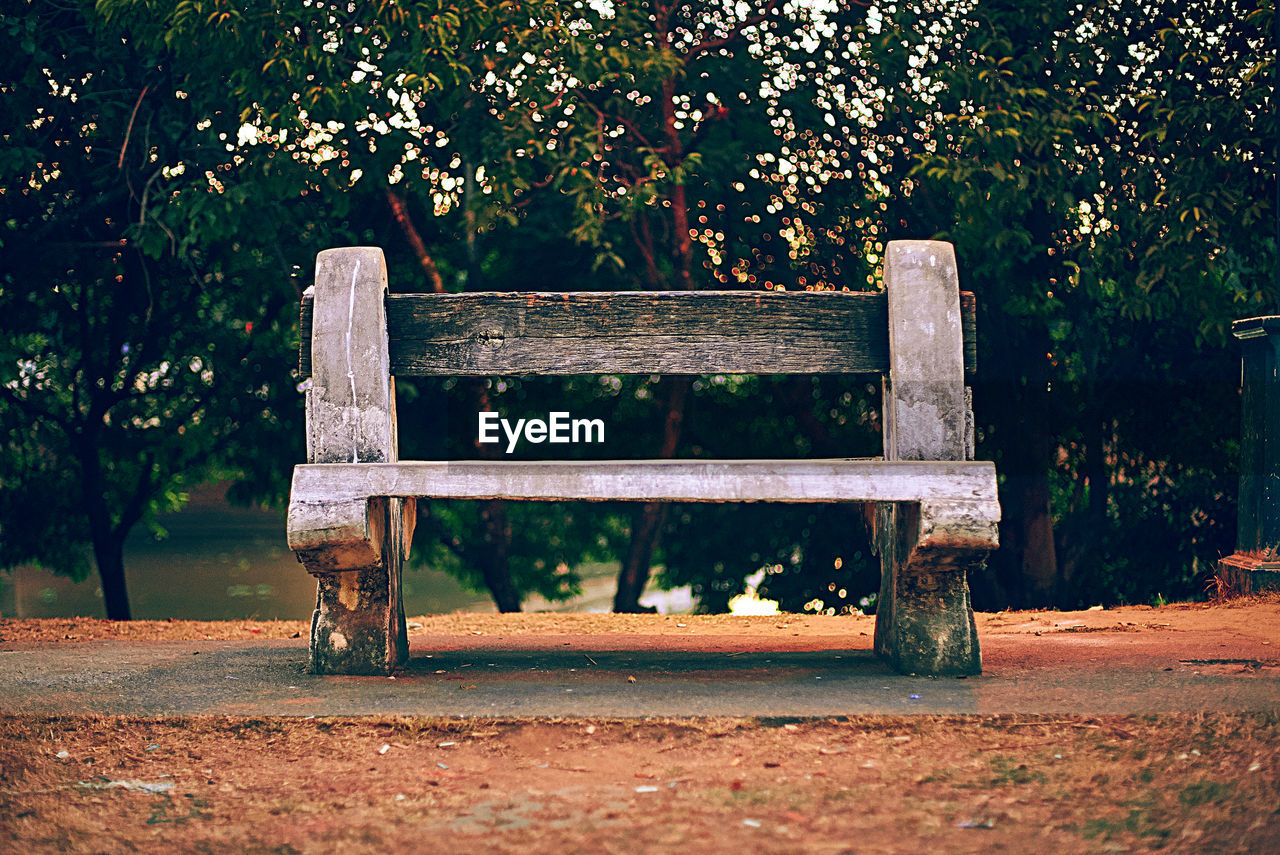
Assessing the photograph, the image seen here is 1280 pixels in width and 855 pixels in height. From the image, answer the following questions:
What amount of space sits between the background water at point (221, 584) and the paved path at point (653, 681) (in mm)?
5564

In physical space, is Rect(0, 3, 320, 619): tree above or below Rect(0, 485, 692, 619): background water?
above

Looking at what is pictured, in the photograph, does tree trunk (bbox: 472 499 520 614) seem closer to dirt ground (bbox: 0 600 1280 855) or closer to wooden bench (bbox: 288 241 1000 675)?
wooden bench (bbox: 288 241 1000 675)

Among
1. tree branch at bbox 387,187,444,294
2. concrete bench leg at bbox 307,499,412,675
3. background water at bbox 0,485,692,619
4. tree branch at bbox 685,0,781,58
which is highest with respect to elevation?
tree branch at bbox 685,0,781,58

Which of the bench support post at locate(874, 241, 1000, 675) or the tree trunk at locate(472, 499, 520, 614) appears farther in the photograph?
the tree trunk at locate(472, 499, 520, 614)

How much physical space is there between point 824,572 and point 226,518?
12245 millimetres

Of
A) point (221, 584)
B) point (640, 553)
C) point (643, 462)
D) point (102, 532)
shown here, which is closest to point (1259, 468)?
point (640, 553)

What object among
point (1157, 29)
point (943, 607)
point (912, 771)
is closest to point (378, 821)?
point (912, 771)

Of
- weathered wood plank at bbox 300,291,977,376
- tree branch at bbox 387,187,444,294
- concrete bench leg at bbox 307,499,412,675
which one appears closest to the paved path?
concrete bench leg at bbox 307,499,412,675

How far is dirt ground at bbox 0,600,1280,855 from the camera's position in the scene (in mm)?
2904

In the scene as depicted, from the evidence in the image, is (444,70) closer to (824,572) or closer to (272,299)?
(272,299)

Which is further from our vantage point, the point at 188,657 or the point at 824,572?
the point at 824,572

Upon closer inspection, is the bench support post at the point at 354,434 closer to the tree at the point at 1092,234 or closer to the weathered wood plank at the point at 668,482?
the weathered wood plank at the point at 668,482

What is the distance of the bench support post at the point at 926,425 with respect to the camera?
14.5 feet

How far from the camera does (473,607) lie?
610 inches
